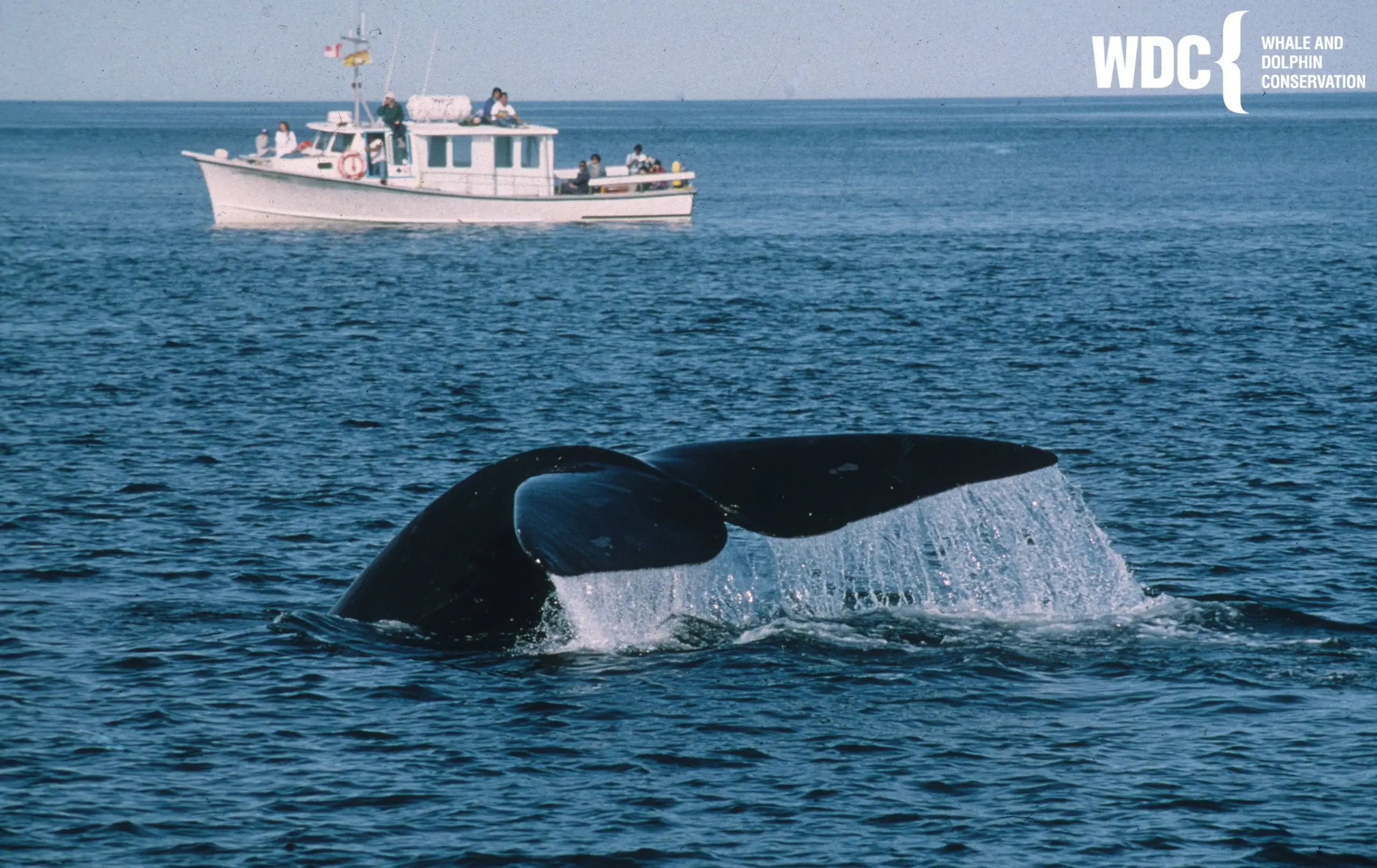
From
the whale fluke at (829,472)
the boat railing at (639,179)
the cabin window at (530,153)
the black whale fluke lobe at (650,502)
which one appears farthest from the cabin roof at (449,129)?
the whale fluke at (829,472)

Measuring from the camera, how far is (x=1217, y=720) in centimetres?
1023

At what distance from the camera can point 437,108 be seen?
51000 mm

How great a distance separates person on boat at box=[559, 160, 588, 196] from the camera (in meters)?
54.9

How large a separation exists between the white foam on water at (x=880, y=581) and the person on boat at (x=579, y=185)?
132ft

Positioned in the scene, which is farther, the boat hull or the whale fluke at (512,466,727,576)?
the boat hull

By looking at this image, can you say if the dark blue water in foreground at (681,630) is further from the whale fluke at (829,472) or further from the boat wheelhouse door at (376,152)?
the boat wheelhouse door at (376,152)

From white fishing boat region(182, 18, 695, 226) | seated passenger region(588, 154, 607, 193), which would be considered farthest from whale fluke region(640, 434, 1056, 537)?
seated passenger region(588, 154, 607, 193)

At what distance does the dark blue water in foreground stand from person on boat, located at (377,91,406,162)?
1021 cm

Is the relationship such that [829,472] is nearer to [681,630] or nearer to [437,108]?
[681,630]

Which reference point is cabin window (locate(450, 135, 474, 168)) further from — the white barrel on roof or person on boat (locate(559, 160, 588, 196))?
person on boat (locate(559, 160, 588, 196))

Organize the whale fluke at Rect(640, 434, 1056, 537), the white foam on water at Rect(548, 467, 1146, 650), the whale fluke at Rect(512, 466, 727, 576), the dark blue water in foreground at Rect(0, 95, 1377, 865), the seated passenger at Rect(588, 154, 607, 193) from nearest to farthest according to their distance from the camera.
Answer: the whale fluke at Rect(512, 466, 727, 576) < the whale fluke at Rect(640, 434, 1056, 537) < the dark blue water in foreground at Rect(0, 95, 1377, 865) < the white foam on water at Rect(548, 467, 1146, 650) < the seated passenger at Rect(588, 154, 607, 193)

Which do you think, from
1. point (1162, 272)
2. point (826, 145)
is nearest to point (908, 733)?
point (1162, 272)

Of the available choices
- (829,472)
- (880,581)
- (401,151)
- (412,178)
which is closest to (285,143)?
(401,151)

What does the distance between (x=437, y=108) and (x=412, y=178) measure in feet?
9.09
